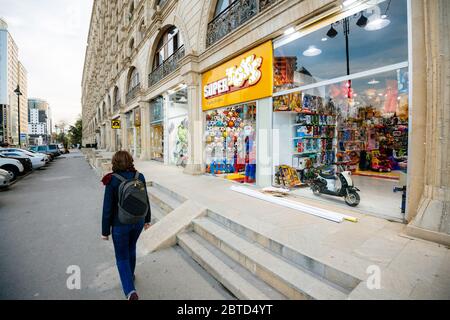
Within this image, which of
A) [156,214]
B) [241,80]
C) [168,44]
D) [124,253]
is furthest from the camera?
[168,44]

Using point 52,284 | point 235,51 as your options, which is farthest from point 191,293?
point 235,51

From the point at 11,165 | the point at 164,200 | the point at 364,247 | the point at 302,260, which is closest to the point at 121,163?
the point at 302,260

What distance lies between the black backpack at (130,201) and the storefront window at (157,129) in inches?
531

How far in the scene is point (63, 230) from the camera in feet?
16.7

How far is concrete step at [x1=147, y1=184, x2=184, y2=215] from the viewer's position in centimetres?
610

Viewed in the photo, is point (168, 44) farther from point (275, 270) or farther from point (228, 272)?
point (275, 270)

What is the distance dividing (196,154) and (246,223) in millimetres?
6557

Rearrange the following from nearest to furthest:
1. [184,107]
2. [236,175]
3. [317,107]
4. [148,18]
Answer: [317,107], [236,175], [184,107], [148,18]

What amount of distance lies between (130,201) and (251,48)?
21.9 feet

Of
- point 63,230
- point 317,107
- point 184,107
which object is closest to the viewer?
point 63,230

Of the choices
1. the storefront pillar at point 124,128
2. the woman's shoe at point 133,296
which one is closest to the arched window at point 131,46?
the storefront pillar at point 124,128

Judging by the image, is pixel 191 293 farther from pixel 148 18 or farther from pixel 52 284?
pixel 148 18

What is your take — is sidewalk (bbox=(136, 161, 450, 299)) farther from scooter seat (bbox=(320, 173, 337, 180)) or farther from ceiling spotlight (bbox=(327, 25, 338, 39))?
ceiling spotlight (bbox=(327, 25, 338, 39))

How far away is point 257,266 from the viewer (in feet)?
9.96
